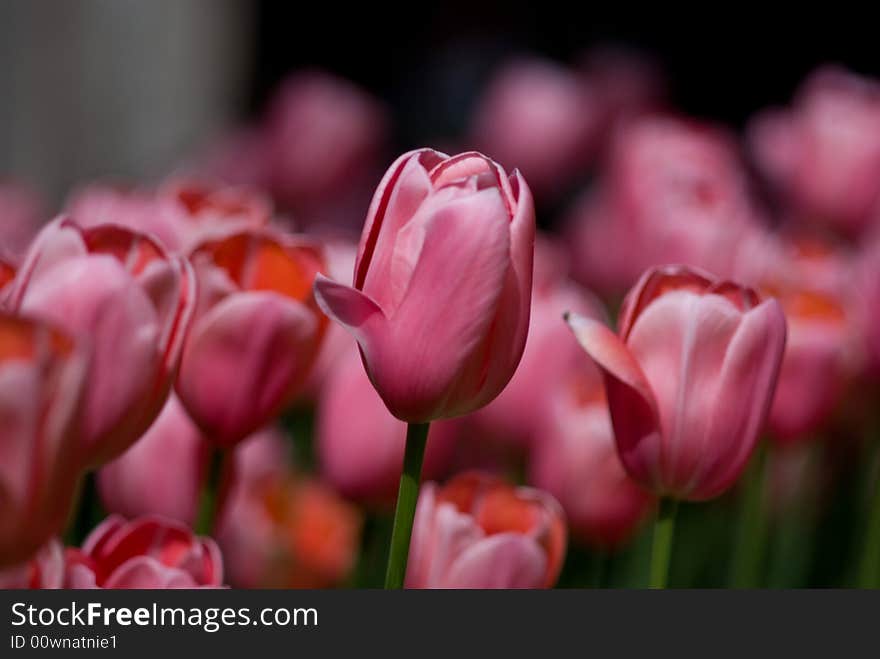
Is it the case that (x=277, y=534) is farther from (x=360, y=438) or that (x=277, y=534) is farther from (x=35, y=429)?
(x=35, y=429)

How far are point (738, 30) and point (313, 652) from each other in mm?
2101

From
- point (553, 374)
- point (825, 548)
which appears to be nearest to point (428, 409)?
point (553, 374)

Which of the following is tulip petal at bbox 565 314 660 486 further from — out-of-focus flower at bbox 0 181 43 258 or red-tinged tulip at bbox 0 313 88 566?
out-of-focus flower at bbox 0 181 43 258

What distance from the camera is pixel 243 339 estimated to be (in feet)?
1.25

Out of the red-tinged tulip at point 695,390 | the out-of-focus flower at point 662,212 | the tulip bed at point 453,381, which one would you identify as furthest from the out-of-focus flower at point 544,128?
the red-tinged tulip at point 695,390

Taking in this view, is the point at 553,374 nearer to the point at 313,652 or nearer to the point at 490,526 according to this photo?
the point at 490,526

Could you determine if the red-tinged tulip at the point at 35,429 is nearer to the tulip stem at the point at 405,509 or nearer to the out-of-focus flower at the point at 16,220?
the tulip stem at the point at 405,509

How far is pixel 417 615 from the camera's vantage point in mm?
319

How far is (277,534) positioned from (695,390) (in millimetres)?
303

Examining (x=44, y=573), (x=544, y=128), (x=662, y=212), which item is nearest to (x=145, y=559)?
(x=44, y=573)

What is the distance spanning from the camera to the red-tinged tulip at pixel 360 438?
48cm

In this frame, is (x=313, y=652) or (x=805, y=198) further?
(x=805, y=198)

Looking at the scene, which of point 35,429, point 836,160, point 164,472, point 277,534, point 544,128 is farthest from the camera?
point 544,128

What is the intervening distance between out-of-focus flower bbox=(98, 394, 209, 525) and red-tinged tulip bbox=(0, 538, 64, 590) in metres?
0.14
